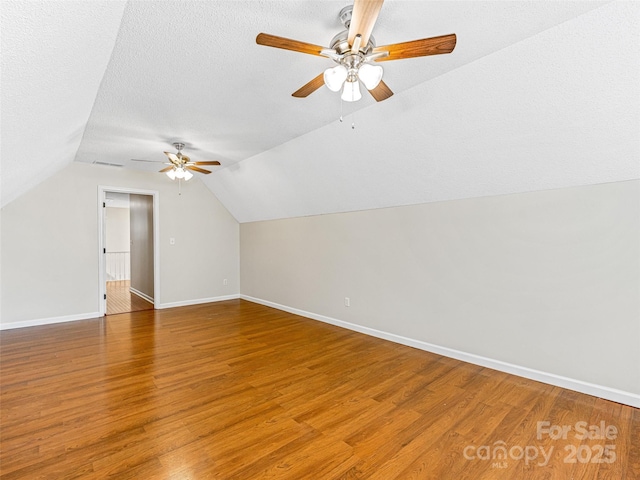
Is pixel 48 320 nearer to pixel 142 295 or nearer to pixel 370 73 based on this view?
pixel 142 295

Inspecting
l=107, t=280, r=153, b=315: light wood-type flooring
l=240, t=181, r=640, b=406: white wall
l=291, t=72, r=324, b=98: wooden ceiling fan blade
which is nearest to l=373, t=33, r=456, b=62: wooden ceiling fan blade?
l=291, t=72, r=324, b=98: wooden ceiling fan blade

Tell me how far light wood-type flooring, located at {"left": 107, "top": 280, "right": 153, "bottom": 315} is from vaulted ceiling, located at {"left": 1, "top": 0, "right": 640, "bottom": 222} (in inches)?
118

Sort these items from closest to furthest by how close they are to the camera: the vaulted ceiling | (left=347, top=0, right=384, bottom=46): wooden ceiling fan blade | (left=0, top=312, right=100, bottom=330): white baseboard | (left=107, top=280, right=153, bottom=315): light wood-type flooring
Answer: (left=347, top=0, right=384, bottom=46): wooden ceiling fan blade
the vaulted ceiling
(left=0, top=312, right=100, bottom=330): white baseboard
(left=107, top=280, right=153, bottom=315): light wood-type flooring

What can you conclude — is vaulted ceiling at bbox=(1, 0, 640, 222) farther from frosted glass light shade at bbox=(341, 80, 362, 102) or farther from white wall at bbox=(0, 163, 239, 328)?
white wall at bbox=(0, 163, 239, 328)

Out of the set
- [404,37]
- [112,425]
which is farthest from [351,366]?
[404,37]

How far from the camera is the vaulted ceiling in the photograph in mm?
1638

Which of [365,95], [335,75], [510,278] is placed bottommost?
[510,278]

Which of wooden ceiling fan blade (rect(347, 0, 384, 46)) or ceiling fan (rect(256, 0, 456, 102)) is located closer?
wooden ceiling fan blade (rect(347, 0, 384, 46))

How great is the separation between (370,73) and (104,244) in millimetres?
5235

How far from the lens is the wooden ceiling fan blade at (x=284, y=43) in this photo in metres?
1.50

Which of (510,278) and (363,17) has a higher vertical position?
(363,17)

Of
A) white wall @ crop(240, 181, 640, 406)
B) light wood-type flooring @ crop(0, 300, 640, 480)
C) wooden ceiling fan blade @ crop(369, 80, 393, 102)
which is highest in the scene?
wooden ceiling fan blade @ crop(369, 80, 393, 102)

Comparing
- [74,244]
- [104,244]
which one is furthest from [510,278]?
[74,244]

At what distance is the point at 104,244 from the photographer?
5.04m
